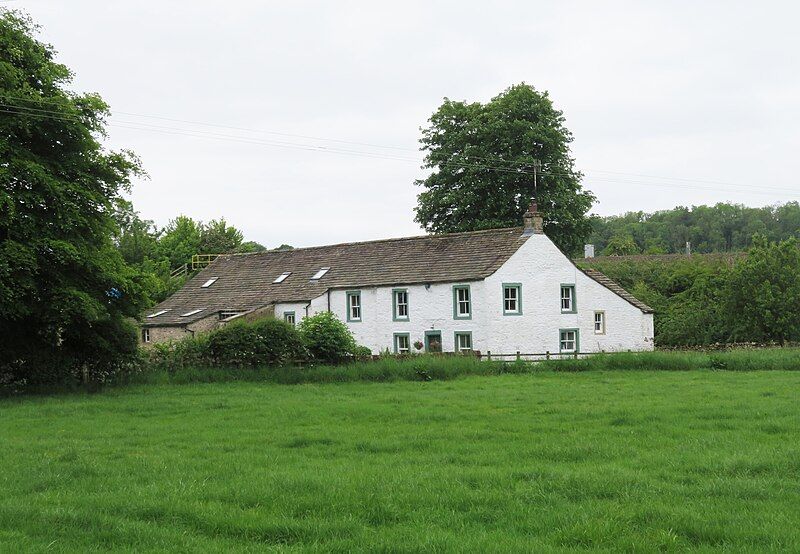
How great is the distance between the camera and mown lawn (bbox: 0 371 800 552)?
9.12 metres

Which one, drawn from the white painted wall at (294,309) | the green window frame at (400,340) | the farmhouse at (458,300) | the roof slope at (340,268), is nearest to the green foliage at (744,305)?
the farmhouse at (458,300)

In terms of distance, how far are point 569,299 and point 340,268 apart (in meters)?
13.1

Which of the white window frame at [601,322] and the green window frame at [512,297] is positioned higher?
the green window frame at [512,297]

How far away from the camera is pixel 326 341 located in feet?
111

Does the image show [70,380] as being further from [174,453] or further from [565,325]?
[565,325]

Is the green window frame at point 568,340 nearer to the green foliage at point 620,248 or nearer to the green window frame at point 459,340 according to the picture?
the green window frame at point 459,340

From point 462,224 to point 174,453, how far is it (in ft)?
149

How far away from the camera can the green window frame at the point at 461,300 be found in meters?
43.2

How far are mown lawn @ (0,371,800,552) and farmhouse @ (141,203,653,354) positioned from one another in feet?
68.2

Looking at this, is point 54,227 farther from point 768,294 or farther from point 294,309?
point 768,294

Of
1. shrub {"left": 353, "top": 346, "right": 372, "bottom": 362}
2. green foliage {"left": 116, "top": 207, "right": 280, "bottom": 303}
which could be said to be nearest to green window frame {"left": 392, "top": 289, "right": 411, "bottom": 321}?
shrub {"left": 353, "top": 346, "right": 372, "bottom": 362}

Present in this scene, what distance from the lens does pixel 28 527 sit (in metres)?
9.58

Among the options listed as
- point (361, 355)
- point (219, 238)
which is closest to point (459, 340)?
point (361, 355)

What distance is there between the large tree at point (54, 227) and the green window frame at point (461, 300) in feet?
58.9
